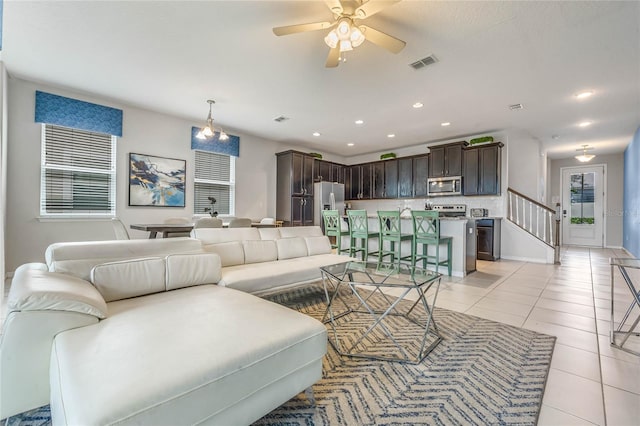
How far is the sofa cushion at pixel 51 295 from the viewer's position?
1.23 meters

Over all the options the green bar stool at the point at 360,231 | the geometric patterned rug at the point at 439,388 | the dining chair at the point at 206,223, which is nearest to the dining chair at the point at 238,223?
the dining chair at the point at 206,223

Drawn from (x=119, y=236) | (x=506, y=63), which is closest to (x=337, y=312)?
(x=119, y=236)

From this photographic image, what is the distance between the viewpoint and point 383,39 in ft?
7.49

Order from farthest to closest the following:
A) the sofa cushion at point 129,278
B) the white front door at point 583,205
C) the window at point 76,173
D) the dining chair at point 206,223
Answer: the white front door at point 583,205, the window at point 76,173, the dining chair at point 206,223, the sofa cushion at point 129,278

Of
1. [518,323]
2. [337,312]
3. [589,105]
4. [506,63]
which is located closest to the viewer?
[518,323]

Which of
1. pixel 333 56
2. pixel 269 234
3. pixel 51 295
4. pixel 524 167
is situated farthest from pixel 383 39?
pixel 524 167

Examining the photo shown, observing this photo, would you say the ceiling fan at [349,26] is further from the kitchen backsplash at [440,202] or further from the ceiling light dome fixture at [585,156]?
the ceiling light dome fixture at [585,156]

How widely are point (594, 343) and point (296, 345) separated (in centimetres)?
239

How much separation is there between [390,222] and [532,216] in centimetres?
356

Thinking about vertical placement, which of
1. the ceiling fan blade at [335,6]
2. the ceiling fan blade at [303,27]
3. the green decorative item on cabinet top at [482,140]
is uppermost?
the green decorative item on cabinet top at [482,140]

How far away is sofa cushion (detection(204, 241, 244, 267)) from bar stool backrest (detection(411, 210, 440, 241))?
8.72 feet

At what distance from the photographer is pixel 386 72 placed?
345cm

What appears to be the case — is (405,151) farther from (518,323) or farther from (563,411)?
(563,411)

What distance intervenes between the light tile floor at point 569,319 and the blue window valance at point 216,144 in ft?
11.1
